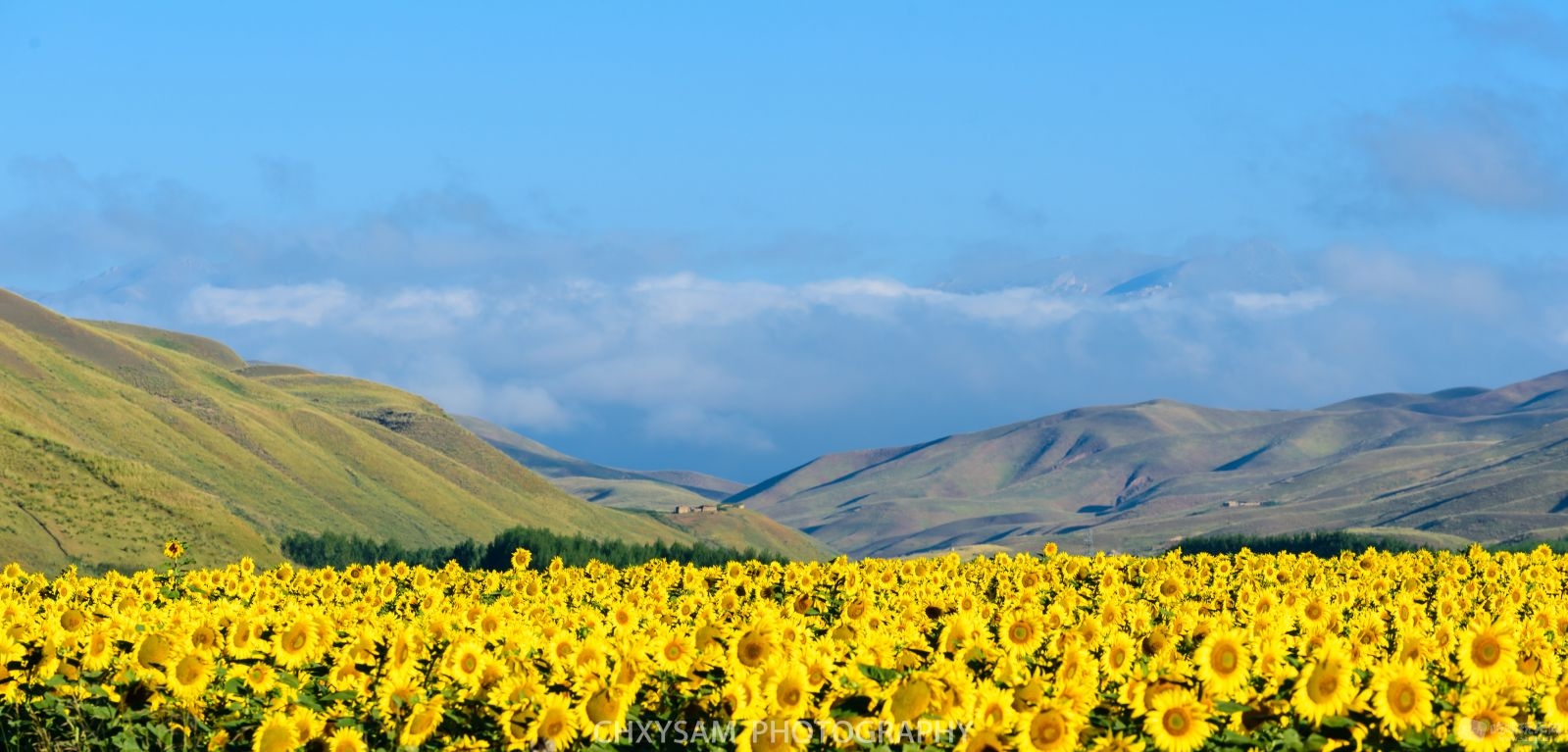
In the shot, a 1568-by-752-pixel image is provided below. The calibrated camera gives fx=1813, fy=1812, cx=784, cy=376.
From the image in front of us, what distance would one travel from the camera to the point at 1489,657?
13.0m

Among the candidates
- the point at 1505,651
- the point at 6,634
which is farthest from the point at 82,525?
the point at 1505,651

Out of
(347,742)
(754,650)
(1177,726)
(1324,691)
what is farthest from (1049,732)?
(347,742)

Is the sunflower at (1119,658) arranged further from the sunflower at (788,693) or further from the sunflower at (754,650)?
the sunflower at (788,693)

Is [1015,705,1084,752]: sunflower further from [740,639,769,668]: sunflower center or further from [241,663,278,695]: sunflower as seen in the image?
[241,663,278,695]: sunflower

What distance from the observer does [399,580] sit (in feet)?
107

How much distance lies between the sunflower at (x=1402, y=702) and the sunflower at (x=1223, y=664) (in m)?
1.13

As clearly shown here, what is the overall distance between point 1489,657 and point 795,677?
5.12m

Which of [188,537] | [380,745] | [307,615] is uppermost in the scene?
[188,537]

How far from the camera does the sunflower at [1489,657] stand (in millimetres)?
12844

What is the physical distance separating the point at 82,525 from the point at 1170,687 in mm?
168076

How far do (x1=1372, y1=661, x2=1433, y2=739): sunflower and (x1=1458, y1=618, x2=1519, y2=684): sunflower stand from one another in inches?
68.5

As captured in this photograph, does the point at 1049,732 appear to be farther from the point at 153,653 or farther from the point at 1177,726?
the point at 153,653

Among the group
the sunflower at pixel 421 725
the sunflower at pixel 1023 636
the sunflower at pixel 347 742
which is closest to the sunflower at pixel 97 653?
the sunflower at pixel 347 742

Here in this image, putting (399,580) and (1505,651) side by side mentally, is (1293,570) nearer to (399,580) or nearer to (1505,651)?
(399,580)
